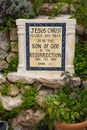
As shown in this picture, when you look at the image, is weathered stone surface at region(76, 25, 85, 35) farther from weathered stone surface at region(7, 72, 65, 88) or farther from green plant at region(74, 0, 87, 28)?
weathered stone surface at region(7, 72, 65, 88)

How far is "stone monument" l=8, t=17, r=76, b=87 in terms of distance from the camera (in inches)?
182

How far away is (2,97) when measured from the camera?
4.79 m

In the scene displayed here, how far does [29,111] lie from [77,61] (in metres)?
0.89

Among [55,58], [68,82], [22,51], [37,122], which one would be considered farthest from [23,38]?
[37,122]

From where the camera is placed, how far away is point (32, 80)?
4.75 metres

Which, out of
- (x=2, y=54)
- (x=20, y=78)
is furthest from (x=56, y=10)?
(x=20, y=78)

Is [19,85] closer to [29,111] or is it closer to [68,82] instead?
[29,111]

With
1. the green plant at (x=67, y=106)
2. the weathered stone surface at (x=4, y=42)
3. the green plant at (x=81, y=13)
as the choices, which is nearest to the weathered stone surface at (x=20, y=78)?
the weathered stone surface at (x=4, y=42)

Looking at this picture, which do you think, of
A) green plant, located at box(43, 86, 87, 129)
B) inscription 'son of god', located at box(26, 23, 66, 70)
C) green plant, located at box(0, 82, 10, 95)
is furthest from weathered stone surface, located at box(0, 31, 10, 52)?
green plant, located at box(43, 86, 87, 129)

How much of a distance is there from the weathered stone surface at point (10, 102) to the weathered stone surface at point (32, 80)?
0.23 m

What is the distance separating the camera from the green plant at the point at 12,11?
15.3 feet

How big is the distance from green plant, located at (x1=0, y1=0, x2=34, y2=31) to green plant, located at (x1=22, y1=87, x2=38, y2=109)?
0.84 meters

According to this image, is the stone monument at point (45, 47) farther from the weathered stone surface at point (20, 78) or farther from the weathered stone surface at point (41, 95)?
the weathered stone surface at point (41, 95)

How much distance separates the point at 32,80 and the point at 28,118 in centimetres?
49
